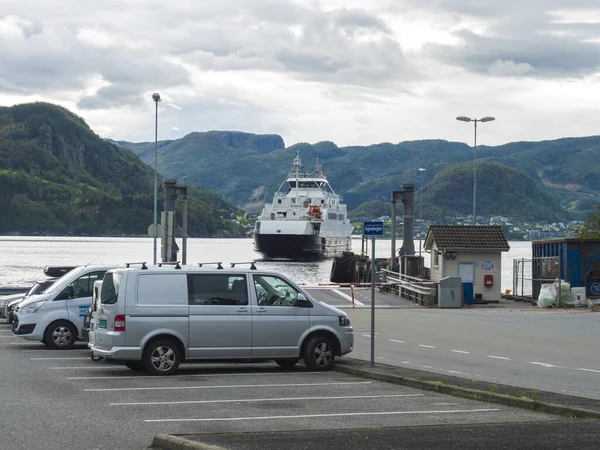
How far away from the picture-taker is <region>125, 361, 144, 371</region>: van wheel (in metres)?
16.1

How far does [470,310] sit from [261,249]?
7761cm

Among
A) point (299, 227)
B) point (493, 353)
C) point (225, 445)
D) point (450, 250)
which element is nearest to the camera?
point (225, 445)

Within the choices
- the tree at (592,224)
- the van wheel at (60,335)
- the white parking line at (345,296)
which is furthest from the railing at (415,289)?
the van wheel at (60,335)

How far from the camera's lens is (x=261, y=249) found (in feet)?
370

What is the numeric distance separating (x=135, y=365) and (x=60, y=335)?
4767 millimetres

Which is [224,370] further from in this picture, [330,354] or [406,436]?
[406,436]

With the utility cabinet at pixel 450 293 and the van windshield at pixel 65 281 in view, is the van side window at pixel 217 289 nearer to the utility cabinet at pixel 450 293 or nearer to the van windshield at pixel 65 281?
the van windshield at pixel 65 281

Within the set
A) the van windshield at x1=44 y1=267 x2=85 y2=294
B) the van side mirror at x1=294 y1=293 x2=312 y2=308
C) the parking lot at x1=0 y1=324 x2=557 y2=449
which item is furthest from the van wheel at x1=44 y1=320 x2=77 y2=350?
the van side mirror at x1=294 y1=293 x2=312 y2=308

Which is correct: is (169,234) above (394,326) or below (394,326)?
above

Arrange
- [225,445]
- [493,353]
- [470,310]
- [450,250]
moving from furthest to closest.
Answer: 1. [450,250]
2. [470,310]
3. [493,353]
4. [225,445]

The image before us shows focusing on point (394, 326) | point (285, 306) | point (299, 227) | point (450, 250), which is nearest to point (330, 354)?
point (285, 306)

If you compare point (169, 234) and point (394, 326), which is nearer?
point (394, 326)

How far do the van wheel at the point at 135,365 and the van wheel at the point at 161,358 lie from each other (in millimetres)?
536

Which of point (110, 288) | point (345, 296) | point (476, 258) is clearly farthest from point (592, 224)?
point (110, 288)
